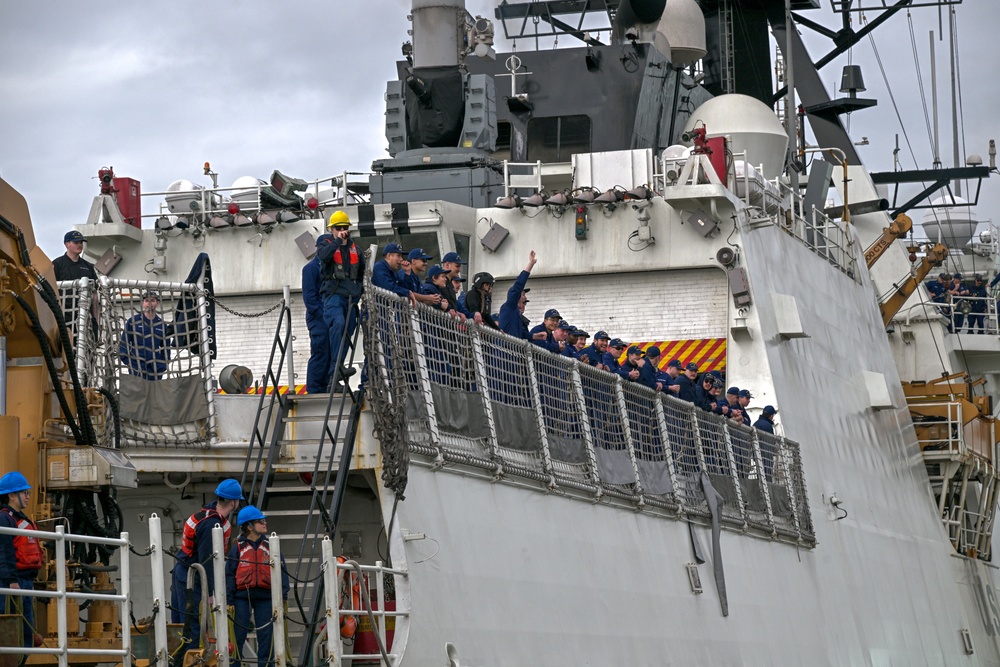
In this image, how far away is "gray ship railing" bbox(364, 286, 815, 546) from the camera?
10.9 metres

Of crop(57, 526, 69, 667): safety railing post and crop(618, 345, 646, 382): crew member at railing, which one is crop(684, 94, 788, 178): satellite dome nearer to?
crop(618, 345, 646, 382): crew member at railing

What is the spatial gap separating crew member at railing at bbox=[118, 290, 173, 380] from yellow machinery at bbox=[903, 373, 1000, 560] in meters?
14.8

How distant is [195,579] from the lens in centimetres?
984

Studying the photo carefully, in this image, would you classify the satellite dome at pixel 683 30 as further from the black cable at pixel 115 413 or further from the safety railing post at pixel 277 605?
the safety railing post at pixel 277 605

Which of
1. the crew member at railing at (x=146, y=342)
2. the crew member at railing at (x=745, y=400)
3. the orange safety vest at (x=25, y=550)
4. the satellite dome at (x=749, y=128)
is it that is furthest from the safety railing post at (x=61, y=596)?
the satellite dome at (x=749, y=128)

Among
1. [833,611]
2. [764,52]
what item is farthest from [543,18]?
[833,611]

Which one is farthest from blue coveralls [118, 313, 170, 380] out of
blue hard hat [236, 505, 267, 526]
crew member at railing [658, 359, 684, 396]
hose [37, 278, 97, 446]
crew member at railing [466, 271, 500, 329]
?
crew member at railing [658, 359, 684, 396]

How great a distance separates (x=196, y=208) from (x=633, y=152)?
545cm

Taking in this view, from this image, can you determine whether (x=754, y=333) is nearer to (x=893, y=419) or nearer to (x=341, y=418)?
(x=893, y=419)

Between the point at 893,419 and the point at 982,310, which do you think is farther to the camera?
the point at 982,310

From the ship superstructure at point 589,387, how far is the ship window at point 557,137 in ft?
0.10

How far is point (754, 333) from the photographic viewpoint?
18.3 metres

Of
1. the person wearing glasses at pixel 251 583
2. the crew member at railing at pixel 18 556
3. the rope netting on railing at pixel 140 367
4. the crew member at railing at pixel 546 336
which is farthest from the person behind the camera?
the crew member at railing at pixel 546 336

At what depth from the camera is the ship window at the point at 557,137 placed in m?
22.1
